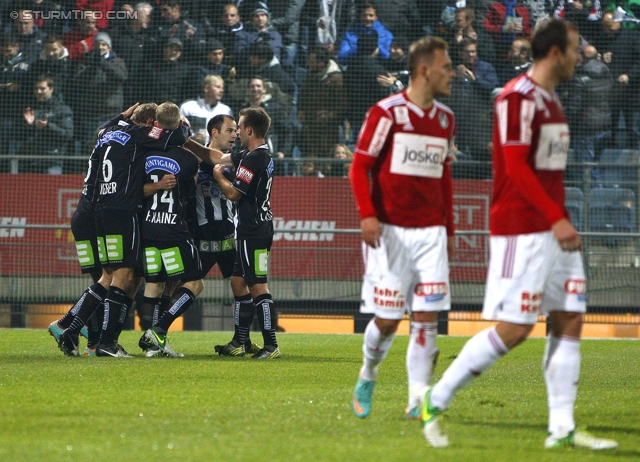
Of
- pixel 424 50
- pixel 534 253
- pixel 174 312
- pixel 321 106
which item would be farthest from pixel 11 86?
pixel 534 253

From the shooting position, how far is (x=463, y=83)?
15.3 meters

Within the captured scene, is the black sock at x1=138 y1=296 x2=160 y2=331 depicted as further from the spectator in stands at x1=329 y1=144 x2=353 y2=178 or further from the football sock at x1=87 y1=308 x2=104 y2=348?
the spectator in stands at x1=329 y1=144 x2=353 y2=178

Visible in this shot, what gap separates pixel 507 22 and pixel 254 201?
317 inches

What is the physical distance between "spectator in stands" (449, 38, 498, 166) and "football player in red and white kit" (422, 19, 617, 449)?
9.92 meters

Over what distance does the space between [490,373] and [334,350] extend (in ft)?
8.91

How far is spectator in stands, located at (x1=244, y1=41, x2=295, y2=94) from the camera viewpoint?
51.9 ft

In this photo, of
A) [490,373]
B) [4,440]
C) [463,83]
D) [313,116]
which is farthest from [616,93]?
[4,440]

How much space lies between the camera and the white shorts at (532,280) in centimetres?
461

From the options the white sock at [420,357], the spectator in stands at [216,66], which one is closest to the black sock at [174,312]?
the white sock at [420,357]

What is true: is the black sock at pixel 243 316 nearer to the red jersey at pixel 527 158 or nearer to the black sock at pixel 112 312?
the black sock at pixel 112 312

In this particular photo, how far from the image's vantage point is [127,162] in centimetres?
938

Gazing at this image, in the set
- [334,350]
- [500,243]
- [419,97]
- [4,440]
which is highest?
[419,97]

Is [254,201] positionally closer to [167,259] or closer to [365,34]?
[167,259]

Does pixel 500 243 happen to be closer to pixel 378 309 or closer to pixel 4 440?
pixel 378 309
